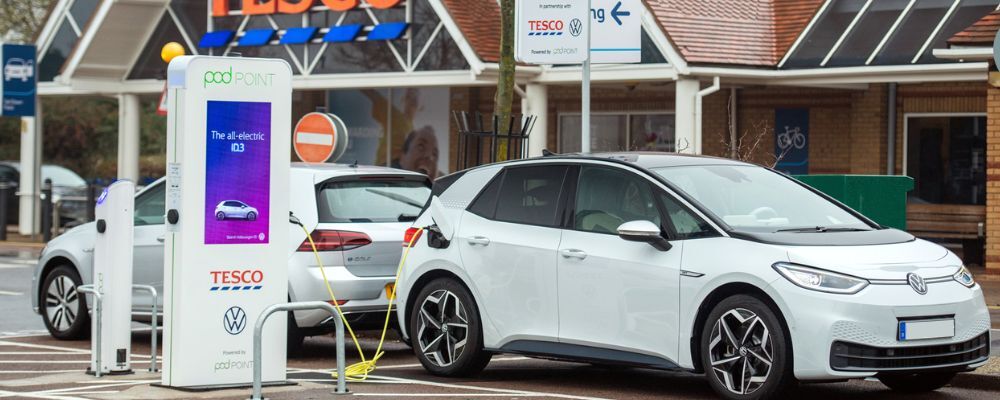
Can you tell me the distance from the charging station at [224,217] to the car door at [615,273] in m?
1.84

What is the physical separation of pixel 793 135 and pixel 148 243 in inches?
568

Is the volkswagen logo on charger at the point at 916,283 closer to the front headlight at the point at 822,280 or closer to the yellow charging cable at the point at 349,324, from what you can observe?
the front headlight at the point at 822,280

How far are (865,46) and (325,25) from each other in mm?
9446

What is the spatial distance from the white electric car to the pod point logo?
71.6 inches

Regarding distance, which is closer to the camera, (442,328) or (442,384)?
(442,384)

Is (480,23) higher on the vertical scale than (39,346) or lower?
higher

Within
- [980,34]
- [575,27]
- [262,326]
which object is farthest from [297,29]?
[262,326]

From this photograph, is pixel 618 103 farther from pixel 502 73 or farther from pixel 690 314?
pixel 690 314

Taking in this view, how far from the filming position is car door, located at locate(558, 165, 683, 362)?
31.1 ft

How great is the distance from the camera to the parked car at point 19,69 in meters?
29.8

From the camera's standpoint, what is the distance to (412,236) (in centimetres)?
1120

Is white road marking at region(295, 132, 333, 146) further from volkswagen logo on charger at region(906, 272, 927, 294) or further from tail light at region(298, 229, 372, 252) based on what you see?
volkswagen logo on charger at region(906, 272, 927, 294)

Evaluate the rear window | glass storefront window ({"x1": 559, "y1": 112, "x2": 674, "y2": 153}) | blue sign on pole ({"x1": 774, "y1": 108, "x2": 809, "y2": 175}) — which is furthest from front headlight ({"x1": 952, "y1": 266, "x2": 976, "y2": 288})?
glass storefront window ({"x1": 559, "y1": 112, "x2": 674, "y2": 153})

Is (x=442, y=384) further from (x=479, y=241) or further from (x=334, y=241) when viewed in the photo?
(x=334, y=241)
